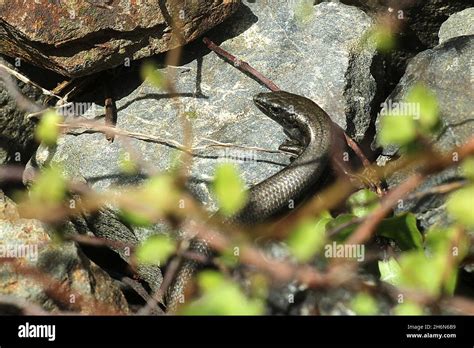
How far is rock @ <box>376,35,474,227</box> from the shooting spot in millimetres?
4734

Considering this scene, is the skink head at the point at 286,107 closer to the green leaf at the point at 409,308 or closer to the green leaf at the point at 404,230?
the green leaf at the point at 404,230

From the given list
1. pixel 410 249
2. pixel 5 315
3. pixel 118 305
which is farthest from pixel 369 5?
pixel 5 315

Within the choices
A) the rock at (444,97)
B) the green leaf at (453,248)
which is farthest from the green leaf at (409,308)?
the rock at (444,97)

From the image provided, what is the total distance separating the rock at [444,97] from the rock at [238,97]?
0.42m

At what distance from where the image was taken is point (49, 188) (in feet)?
14.1

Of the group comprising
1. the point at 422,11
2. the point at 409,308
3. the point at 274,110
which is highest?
the point at 422,11

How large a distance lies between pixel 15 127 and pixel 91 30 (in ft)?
3.53

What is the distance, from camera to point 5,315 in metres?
3.85

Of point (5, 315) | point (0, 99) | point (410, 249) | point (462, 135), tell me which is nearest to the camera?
point (5, 315)

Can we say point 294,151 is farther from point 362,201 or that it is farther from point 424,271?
point 424,271

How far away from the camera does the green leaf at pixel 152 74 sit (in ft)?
18.7

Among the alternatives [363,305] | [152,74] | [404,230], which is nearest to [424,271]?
[363,305]

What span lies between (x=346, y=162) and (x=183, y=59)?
172 cm

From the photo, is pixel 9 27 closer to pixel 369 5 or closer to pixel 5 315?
pixel 5 315
